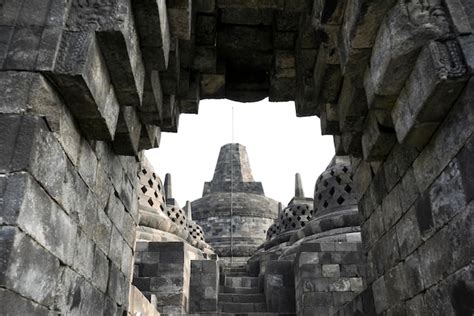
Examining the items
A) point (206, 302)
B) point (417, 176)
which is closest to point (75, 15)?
point (417, 176)

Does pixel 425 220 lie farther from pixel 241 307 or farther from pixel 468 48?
pixel 241 307

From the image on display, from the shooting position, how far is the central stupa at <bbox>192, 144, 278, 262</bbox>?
20.3m

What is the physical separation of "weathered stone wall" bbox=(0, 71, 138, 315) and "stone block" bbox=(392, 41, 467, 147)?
1.90 metres

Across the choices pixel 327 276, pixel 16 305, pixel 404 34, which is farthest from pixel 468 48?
pixel 327 276

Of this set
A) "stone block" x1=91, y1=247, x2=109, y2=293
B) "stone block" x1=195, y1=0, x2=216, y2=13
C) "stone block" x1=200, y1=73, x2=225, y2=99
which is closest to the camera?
"stone block" x1=91, y1=247, x2=109, y2=293

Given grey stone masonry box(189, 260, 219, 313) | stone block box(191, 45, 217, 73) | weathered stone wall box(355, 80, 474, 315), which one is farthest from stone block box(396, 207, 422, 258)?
grey stone masonry box(189, 260, 219, 313)

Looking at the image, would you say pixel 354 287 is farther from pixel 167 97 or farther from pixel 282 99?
pixel 167 97

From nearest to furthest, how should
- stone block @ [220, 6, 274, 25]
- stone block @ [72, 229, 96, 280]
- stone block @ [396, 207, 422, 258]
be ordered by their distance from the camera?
stone block @ [72, 229, 96, 280] < stone block @ [396, 207, 422, 258] < stone block @ [220, 6, 274, 25]

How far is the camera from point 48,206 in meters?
2.14

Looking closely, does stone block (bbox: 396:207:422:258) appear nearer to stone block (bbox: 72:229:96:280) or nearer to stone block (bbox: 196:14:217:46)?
stone block (bbox: 196:14:217:46)

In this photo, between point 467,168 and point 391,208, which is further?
point 391,208

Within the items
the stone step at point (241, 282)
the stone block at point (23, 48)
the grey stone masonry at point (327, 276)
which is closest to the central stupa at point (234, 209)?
the stone step at point (241, 282)

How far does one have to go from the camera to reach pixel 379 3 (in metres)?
2.33

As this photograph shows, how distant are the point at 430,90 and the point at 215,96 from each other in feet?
8.03
